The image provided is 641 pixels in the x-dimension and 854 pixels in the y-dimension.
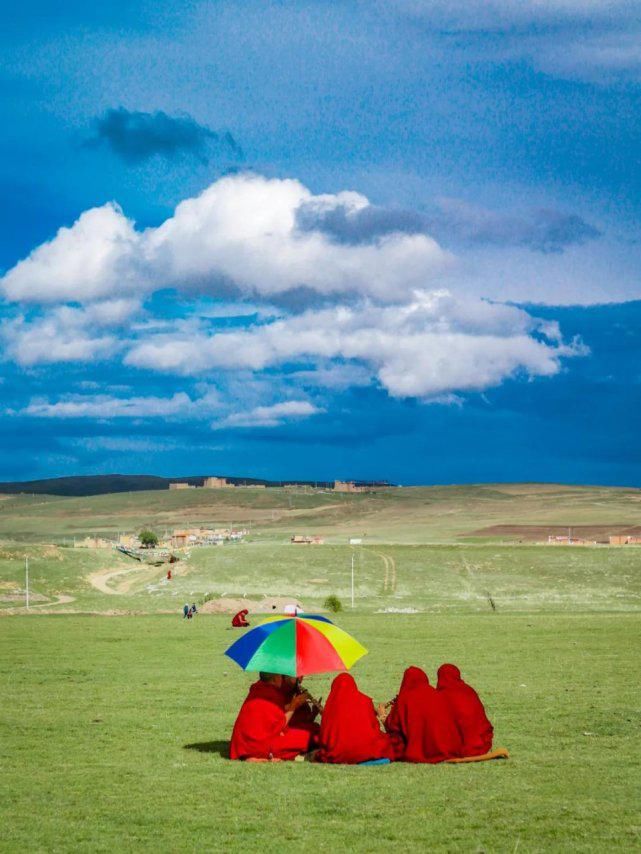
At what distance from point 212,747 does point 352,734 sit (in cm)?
257

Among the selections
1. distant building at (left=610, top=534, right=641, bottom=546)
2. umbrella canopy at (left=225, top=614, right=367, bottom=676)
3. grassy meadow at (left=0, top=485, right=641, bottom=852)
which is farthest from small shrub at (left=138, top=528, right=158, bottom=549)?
umbrella canopy at (left=225, top=614, right=367, bottom=676)

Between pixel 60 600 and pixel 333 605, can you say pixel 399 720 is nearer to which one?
pixel 333 605

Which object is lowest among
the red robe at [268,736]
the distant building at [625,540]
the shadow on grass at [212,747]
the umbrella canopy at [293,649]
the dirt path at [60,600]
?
the dirt path at [60,600]

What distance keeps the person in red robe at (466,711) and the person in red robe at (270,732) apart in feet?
6.30

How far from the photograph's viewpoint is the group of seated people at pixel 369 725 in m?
13.5

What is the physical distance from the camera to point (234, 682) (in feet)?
80.2

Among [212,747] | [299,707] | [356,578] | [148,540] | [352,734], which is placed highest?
[148,540]

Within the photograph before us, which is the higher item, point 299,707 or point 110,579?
point 299,707

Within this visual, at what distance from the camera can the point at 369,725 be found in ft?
45.0

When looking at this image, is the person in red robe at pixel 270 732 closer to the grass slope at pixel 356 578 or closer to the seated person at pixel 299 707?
the seated person at pixel 299 707

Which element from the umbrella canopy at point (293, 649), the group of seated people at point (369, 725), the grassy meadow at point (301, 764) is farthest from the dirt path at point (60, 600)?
the group of seated people at point (369, 725)

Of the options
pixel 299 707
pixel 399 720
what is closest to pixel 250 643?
pixel 299 707

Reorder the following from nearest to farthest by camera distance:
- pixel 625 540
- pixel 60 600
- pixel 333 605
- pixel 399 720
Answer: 1. pixel 399 720
2. pixel 333 605
3. pixel 60 600
4. pixel 625 540

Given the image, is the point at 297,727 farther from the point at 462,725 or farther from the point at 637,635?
the point at 637,635
